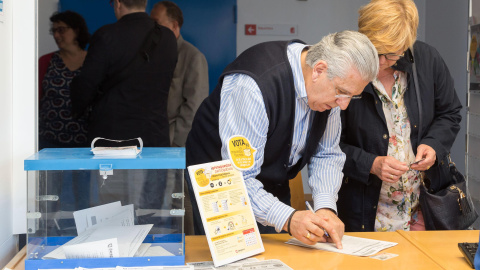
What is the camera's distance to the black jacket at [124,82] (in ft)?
10.2

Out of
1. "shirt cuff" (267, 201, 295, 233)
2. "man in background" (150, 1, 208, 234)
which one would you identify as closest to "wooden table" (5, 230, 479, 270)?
"shirt cuff" (267, 201, 295, 233)

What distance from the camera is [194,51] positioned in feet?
13.6

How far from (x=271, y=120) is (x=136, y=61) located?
1.35 m

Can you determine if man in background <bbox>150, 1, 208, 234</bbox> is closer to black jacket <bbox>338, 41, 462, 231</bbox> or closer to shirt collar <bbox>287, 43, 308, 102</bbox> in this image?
black jacket <bbox>338, 41, 462, 231</bbox>

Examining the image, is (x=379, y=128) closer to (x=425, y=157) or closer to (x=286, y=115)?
(x=425, y=157)

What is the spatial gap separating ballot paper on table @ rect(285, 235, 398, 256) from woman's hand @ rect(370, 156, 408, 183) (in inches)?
14.7

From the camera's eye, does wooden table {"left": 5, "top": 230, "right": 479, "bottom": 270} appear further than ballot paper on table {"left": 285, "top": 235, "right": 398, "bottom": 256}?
No

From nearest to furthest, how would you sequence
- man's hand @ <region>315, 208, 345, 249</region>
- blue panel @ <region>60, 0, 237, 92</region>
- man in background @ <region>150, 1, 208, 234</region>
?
man's hand @ <region>315, 208, 345, 249</region>
man in background @ <region>150, 1, 208, 234</region>
blue panel @ <region>60, 0, 237, 92</region>

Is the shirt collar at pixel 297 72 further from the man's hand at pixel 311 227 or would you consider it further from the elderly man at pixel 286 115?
the man's hand at pixel 311 227

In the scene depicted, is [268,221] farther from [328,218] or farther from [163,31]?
[163,31]

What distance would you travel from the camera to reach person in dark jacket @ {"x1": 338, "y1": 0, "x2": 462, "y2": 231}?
250cm

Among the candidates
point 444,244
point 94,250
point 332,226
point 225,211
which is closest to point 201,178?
point 225,211

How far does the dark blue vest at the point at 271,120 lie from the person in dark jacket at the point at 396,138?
41 centimetres

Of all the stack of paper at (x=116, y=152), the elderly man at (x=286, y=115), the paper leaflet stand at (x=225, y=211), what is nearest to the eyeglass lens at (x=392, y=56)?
the elderly man at (x=286, y=115)
